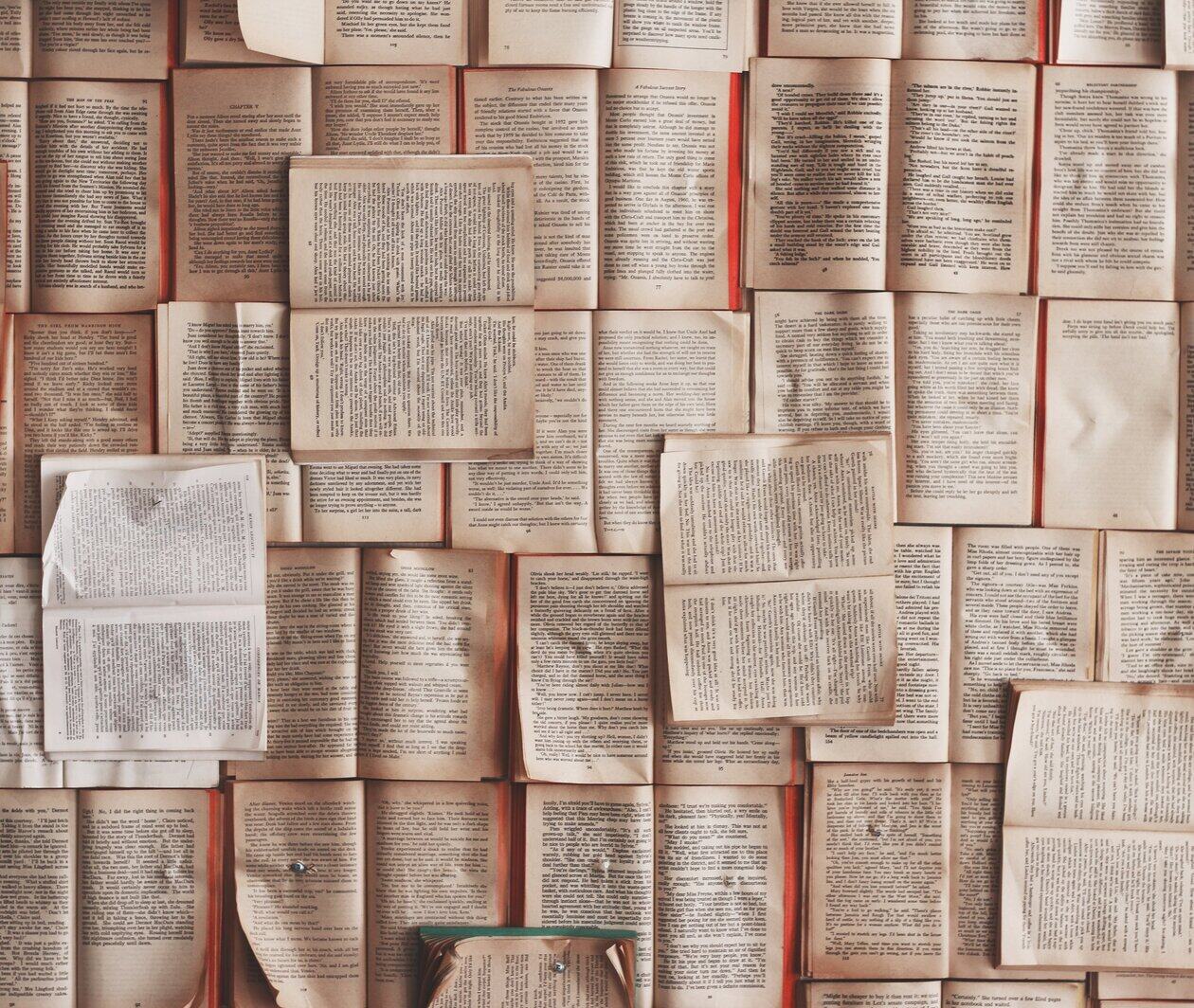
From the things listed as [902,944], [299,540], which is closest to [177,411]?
[299,540]

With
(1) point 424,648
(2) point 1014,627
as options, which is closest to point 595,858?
(1) point 424,648

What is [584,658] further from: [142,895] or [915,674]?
[142,895]

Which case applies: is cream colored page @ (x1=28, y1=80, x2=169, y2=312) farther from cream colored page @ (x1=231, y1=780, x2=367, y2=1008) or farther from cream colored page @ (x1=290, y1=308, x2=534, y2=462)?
cream colored page @ (x1=231, y1=780, x2=367, y2=1008)

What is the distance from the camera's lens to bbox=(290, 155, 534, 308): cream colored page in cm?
101

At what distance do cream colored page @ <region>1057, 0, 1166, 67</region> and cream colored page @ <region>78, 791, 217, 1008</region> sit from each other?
3.80 feet

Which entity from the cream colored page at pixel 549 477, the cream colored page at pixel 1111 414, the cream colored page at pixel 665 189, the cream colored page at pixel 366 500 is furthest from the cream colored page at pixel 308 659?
the cream colored page at pixel 1111 414

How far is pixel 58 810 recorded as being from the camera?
1.03 m

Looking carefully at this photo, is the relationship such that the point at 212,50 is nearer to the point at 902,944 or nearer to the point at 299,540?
the point at 299,540

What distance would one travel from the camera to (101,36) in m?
1.01

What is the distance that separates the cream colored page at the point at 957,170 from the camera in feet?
3.37

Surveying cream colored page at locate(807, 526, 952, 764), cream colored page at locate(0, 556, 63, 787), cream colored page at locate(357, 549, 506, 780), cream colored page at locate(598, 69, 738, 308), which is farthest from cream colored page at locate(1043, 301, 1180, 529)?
cream colored page at locate(0, 556, 63, 787)

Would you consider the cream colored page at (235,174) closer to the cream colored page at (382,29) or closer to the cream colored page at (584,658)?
the cream colored page at (382,29)

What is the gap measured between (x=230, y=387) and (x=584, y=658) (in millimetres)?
445

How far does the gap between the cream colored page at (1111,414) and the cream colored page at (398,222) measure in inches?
21.6
